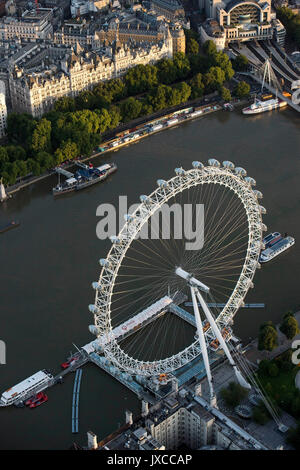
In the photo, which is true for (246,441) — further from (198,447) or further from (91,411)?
(91,411)

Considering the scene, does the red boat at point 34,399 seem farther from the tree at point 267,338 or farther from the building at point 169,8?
the building at point 169,8

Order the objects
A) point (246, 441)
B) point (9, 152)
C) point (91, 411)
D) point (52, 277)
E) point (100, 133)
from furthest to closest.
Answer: point (100, 133) → point (9, 152) → point (52, 277) → point (91, 411) → point (246, 441)

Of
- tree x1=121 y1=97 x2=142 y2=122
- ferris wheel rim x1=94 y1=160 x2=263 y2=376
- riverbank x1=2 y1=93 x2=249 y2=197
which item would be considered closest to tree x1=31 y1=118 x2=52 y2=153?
riverbank x1=2 y1=93 x2=249 y2=197

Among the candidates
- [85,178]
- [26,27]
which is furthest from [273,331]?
[26,27]

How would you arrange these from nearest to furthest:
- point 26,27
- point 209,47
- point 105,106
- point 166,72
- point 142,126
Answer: point 142,126
point 105,106
point 166,72
point 209,47
point 26,27

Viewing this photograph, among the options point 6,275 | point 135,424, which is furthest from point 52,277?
point 135,424

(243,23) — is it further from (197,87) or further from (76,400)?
(76,400)
